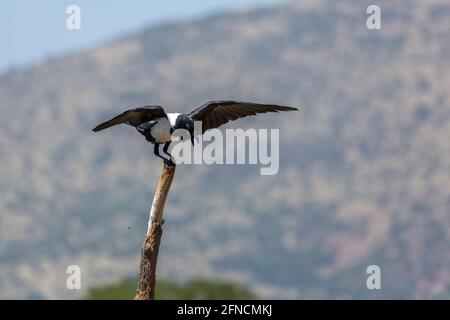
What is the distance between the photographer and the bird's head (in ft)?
55.6

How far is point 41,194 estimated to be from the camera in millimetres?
196125

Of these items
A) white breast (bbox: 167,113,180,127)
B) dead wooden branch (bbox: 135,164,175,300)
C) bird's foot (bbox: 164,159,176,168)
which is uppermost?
white breast (bbox: 167,113,180,127)

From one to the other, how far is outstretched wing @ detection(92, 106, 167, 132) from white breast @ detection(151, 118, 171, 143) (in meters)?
0.07

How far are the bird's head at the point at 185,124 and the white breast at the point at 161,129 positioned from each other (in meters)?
0.09

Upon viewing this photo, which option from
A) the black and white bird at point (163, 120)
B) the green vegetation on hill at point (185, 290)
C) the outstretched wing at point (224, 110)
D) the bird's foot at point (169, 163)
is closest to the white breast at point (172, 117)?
the black and white bird at point (163, 120)

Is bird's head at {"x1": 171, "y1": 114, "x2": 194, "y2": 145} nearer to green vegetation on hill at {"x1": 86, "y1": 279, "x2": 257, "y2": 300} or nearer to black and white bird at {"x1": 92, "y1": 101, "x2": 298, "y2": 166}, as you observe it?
black and white bird at {"x1": 92, "y1": 101, "x2": 298, "y2": 166}

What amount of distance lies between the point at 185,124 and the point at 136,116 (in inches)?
24.1

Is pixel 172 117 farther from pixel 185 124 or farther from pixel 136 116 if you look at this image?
pixel 136 116

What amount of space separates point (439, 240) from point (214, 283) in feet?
329

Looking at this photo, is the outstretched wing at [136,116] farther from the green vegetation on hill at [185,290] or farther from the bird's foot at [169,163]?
the green vegetation on hill at [185,290]

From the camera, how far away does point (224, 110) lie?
59.3ft

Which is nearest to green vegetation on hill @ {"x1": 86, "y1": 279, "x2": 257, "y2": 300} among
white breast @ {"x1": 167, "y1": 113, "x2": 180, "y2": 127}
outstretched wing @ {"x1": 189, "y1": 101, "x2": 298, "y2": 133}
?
outstretched wing @ {"x1": 189, "y1": 101, "x2": 298, "y2": 133}
